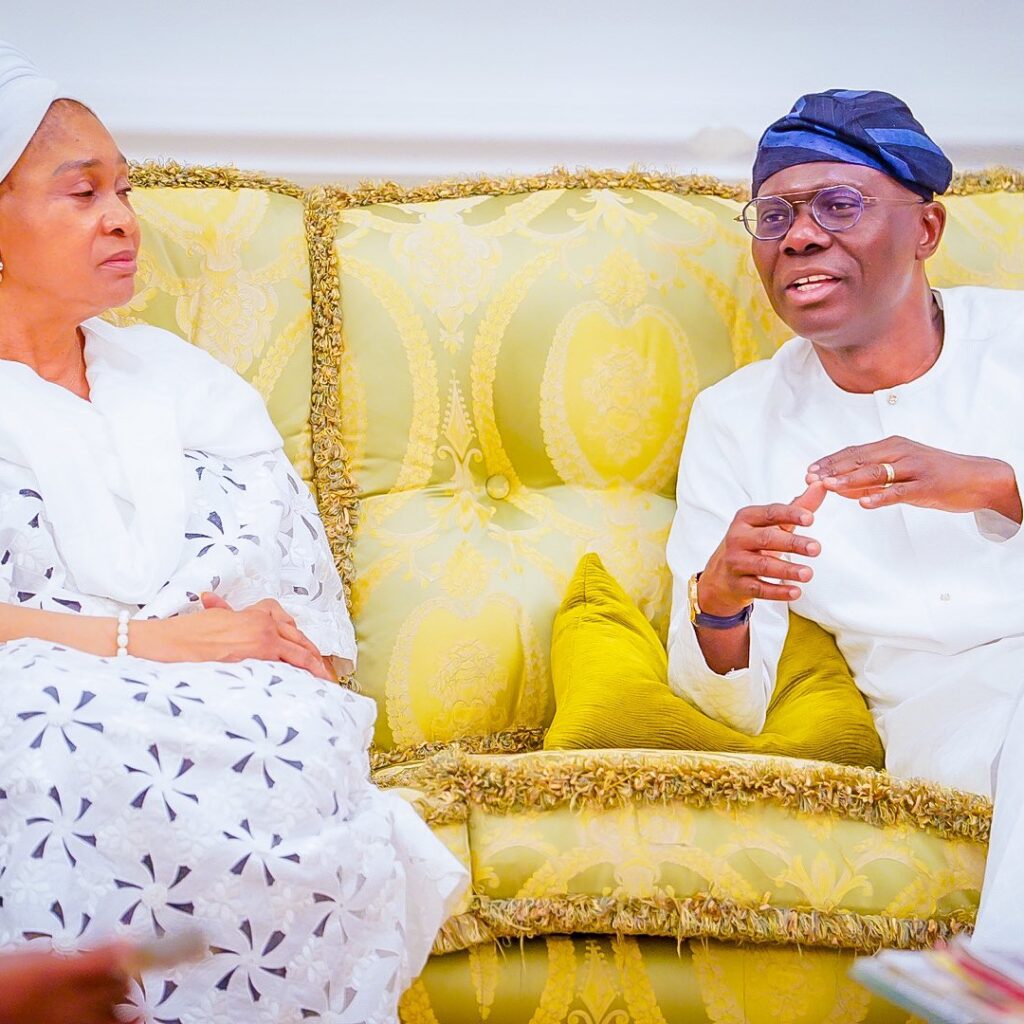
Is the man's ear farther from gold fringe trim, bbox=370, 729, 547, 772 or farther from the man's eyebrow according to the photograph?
the man's eyebrow

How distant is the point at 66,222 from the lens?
1975 mm

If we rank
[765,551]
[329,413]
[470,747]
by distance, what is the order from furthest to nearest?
[329,413], [470,747], [765,551]

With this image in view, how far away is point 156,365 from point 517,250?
749 mm

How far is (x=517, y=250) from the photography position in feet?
8.17

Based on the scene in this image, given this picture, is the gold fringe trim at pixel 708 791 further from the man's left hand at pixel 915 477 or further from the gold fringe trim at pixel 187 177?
the gold fringe trim at pixel 187 177

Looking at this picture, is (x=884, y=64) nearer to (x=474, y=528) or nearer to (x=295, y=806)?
(x=474, y=528)

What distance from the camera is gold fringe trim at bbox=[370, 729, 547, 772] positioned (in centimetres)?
225

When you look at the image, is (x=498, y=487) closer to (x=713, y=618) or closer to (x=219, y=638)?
(x=713, y=618)

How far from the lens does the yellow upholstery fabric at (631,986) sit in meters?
1.72

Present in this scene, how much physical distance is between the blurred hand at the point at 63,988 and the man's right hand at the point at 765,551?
115 centimetres

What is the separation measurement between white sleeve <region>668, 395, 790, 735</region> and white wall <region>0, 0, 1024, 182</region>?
0.92 m

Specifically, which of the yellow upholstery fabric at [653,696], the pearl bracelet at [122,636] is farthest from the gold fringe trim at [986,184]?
the pearl bracelet at [122,636]

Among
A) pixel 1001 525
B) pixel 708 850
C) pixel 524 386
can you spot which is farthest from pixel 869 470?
pixel 524 386

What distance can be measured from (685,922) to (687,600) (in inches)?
22.9
